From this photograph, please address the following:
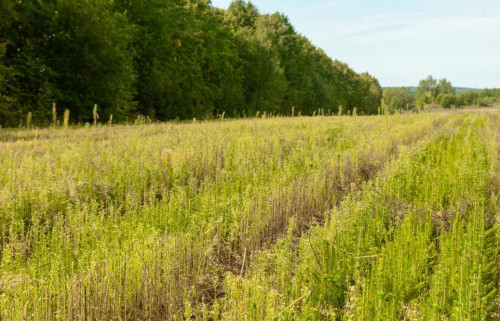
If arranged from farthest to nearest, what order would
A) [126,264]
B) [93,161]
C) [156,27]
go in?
1. [156,27]
2. [93,161]
3. [126,264]

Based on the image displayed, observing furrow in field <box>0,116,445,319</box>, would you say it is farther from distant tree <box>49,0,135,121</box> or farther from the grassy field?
distant tree <box>49,0,135,121</box>

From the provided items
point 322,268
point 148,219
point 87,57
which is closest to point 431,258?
point 322,268

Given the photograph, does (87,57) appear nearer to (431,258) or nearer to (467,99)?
(431,258)

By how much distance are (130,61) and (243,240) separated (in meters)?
17.9

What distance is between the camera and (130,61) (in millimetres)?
19750

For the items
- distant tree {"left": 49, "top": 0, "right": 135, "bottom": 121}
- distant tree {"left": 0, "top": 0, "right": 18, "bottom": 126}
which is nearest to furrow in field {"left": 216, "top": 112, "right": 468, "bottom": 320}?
distant tree {"left": 0, "top": 0, "right": 18, "bottom": 126}

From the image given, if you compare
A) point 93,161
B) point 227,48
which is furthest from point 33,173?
point 227,48

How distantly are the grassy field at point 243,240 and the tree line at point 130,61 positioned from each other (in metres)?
9.40

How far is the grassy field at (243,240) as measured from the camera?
8.91 feet

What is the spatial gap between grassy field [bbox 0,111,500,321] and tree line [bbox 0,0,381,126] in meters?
9.40

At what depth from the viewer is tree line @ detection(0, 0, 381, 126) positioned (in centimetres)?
1527

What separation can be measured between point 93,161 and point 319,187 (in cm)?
392

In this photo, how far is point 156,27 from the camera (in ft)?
76.9

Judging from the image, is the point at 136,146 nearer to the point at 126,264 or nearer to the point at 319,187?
the point at 319,187
